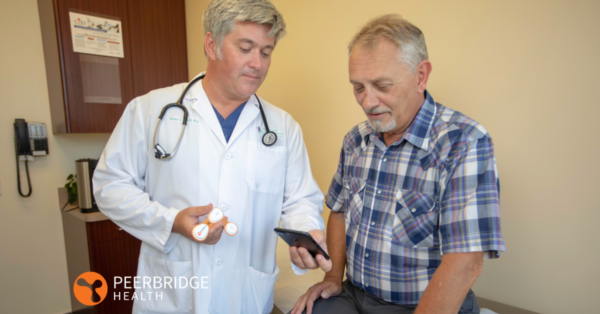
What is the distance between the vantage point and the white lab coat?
3.80ft

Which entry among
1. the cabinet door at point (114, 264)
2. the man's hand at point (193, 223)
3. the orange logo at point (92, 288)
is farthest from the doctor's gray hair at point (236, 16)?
the orange logo at point (92, 288)

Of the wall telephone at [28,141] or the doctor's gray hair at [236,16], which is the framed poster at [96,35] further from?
the doctor's gray hair at [236,16]

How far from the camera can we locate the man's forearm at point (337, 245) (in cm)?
127

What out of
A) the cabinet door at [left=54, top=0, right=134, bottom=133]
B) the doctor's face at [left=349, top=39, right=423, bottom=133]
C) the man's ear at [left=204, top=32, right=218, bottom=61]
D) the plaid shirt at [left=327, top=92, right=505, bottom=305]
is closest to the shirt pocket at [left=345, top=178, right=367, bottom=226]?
the plaid shirt at [left=327, top=92, right=505, bottom=305]

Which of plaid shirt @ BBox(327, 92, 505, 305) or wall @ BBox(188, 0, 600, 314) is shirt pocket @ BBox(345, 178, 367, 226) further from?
wall @ BBox(188, 0, 600, 314)

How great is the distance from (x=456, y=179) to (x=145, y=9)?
2772mm

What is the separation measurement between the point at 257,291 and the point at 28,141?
2.29 m

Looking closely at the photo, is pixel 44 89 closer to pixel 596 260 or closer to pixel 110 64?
pixel 110 64

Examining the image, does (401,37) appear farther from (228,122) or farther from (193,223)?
(193,223)

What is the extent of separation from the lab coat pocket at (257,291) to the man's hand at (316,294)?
0.15 m

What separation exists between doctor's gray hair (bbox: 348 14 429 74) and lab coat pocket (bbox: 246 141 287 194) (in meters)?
0.53

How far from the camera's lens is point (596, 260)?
0.97 metres

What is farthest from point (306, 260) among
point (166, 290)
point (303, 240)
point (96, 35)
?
point (96, 35)

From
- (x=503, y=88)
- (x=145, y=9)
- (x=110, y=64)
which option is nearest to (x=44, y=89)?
(x=110, y=64)
